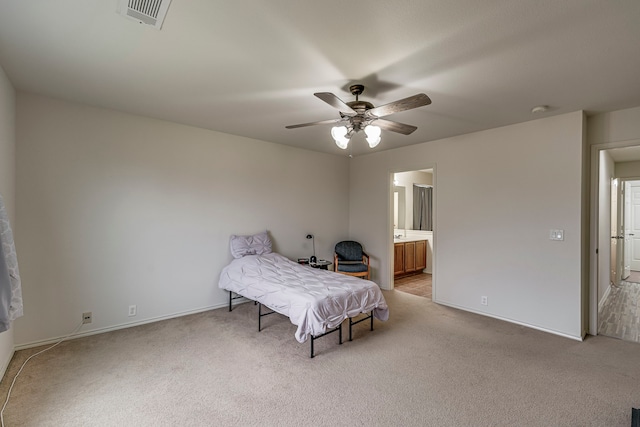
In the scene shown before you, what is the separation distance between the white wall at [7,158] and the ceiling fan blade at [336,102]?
8.74ft

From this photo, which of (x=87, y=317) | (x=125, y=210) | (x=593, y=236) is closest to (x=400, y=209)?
(x=593, y=236)

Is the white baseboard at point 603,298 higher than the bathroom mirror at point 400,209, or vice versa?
the bathroom mirror at point 400,209

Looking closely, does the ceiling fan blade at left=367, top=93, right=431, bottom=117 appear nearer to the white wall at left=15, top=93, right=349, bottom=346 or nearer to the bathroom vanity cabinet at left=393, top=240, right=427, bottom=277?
the white wall at left=15, top=93, right=349, bottom=346

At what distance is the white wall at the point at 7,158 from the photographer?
240cm

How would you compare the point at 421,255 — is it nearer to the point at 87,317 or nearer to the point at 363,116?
the point at 363,116

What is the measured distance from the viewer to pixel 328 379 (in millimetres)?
2402

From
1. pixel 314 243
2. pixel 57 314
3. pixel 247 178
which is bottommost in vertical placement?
pixel 57 314

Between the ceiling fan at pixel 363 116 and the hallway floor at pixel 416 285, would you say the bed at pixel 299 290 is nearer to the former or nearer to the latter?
the ceiling fan at pixel 363 116

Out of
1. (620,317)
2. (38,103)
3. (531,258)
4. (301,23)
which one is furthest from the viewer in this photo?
(620,317)

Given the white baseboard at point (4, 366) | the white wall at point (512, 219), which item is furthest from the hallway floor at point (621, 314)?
the white baseboard at point (4, 366)

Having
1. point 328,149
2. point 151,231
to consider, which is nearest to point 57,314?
point 151,231

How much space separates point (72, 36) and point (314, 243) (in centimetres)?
408

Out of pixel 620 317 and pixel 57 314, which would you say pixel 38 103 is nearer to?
pixel 57 314

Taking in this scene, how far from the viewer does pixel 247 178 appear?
4.44 meters
